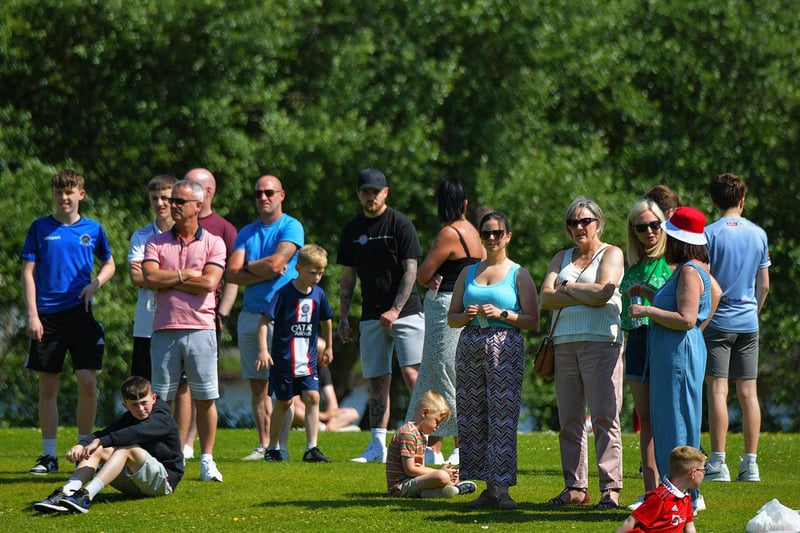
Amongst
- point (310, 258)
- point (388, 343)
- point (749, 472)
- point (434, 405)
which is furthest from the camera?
point (388, 343)

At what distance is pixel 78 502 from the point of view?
337 inches

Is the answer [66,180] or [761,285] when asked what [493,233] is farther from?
[66,180]

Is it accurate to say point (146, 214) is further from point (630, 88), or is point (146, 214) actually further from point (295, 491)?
point (295, 491)

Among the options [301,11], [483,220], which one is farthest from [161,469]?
[301,11]

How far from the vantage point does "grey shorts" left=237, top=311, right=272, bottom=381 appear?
38.4 feet

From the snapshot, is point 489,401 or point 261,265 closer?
point 489,401

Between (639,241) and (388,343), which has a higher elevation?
(639,241)

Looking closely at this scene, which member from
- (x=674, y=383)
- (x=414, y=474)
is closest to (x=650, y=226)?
(x=674, y=383)

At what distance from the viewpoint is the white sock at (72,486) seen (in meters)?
8.57

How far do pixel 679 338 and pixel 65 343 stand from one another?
16.7 feet

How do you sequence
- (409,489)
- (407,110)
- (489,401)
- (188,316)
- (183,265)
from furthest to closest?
1. (407,110)
2. (183,265)
3. (188,316)
4. (409,489)
5. (489,401)

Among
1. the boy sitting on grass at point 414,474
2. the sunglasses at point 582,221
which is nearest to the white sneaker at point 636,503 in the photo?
the boy sitting on grass at point 414,474

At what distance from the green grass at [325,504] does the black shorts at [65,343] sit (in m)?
0.89

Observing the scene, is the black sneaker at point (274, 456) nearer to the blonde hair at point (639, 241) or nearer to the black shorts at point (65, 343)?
the black shorts at point (65, 343)
